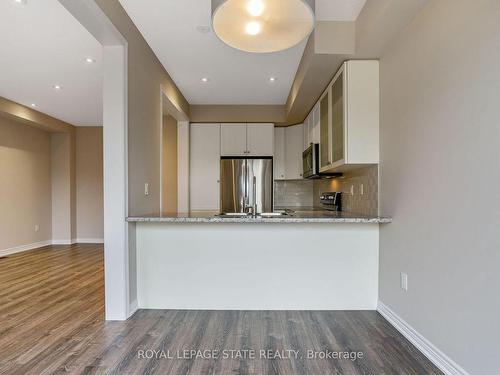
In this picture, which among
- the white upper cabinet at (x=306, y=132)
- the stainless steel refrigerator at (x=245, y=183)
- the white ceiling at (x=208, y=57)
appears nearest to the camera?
the white ceiling at (x=208, y=57)

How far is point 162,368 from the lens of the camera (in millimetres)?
1734

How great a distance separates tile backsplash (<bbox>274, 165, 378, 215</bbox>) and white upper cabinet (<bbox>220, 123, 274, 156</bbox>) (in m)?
0.75

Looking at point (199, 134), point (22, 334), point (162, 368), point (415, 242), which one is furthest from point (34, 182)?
point (415, 242)

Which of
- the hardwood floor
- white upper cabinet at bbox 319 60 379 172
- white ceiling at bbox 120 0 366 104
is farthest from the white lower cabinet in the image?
white upper cabinet at bbox 319 60 379 172

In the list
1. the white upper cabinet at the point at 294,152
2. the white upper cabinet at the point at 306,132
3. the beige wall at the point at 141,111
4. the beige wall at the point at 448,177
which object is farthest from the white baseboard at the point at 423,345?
the white upper cabinet at the point at 294,152

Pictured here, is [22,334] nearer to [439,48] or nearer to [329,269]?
[329,269]

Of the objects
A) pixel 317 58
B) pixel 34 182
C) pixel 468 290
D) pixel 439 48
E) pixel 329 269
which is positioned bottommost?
pixel 329 269

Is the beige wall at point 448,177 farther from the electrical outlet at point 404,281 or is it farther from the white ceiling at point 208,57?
the white ceiling at point 208,57

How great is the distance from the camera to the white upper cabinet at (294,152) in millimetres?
4961

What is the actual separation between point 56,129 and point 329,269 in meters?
5.90

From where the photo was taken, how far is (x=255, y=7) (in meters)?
1.44

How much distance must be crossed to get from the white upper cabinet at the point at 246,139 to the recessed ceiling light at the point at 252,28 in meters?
3.35

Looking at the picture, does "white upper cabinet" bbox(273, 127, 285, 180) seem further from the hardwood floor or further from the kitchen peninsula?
the hardwood floor

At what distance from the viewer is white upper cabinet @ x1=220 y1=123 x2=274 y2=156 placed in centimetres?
489
